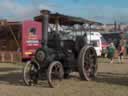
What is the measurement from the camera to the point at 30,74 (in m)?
14.5

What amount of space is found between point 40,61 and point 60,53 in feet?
3.00

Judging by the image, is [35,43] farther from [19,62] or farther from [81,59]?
[81,59]

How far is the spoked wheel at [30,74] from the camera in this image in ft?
47.1

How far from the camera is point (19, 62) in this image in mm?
27547

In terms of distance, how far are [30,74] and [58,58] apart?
1.09m

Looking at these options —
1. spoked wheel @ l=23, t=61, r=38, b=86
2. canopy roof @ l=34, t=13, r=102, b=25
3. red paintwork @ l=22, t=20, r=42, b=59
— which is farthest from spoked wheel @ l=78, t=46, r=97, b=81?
red paintwork @ l=22, t=20, r=42, b=59

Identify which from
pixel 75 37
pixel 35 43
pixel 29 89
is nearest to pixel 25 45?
pixel 35 43

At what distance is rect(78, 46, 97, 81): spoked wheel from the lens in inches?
584

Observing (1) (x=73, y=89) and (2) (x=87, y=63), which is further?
(2) (x=87, y=63)

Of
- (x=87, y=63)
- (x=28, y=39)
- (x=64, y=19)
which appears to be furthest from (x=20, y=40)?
(x=87, y=63)

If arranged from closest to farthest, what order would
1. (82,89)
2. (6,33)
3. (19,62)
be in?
(82,89) → (19,62) → (6,33)

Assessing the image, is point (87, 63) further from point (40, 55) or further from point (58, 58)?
point (40, 55)

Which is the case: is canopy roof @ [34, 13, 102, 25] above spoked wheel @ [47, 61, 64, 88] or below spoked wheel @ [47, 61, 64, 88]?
above

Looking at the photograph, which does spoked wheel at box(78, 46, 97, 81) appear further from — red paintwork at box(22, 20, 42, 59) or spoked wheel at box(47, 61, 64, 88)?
red paintwork at box(22, 20, 42, 59)
